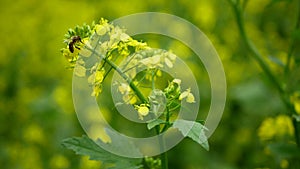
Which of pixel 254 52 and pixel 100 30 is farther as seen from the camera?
pixel 254 52

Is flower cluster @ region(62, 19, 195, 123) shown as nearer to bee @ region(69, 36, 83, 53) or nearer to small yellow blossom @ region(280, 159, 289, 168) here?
bee @ region(69, 36, 83, 53)

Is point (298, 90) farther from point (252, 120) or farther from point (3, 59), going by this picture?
point (3, 59)

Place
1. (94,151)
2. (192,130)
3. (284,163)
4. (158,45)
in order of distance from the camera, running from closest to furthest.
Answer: (192,130)
(94,151)
(284,163)
(158,45)

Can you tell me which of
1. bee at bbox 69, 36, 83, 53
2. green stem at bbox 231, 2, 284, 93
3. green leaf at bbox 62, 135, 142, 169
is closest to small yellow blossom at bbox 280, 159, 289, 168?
green stem at bbox 231, 2, 284, 93

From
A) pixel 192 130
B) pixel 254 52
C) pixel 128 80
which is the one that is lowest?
pixel 192 130

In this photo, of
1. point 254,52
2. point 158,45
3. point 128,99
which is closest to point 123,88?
point 128,99

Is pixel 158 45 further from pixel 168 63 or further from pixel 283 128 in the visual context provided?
pixel 168 63

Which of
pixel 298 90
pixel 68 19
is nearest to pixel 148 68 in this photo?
pixel 298 90
